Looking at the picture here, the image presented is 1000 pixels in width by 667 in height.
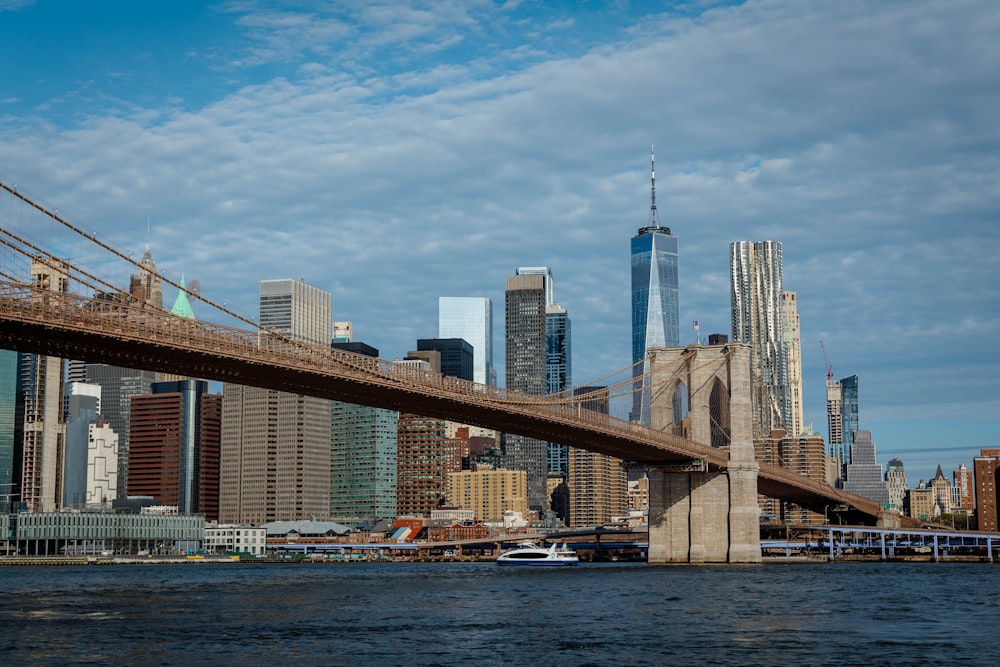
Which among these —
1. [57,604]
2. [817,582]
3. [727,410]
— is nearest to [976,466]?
[727,410]

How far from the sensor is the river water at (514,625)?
28.2 meters

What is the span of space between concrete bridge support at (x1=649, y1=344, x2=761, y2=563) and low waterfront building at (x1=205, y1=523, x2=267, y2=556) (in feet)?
341

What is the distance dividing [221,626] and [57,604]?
1304cm

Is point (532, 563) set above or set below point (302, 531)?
above

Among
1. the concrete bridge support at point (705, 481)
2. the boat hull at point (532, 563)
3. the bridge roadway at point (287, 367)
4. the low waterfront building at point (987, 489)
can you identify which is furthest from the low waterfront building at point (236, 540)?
the bridge roadway at point (287, 367)

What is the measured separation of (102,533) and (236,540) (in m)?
20.0

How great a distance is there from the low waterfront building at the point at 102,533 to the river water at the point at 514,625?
104762 mm

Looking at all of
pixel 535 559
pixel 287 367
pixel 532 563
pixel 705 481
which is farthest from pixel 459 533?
pixel 287 367

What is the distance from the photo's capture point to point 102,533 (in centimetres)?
15975

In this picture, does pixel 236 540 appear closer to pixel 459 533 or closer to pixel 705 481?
pixel 459 533

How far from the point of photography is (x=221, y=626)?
35.1 m

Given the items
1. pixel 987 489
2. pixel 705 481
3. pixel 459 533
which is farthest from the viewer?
pixel 459 533

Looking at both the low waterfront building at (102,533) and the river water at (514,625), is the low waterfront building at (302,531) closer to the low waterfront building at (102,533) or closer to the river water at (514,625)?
the low waterfront building at (102,533)

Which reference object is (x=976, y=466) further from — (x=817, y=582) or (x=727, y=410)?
(x=817, y=582)
